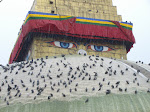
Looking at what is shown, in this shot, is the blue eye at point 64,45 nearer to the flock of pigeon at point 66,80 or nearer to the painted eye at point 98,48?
the painted eye at point 98,48

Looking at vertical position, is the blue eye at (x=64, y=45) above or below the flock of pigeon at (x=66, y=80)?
above

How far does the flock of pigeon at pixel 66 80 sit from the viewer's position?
36.0 feet

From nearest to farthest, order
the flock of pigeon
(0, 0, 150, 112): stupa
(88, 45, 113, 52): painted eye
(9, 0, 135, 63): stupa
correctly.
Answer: (0, 0, 150, 112): stupa
the flock of pigeon
(9, 0, 135, 63): stupa
(88, 45, 113, 52): painted eye

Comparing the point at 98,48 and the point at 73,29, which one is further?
the point at 98,48

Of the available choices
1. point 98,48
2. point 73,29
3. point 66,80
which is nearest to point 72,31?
point 73,29

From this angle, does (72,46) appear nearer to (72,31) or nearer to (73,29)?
(72,31)

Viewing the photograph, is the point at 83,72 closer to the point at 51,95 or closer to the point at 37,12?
the point at 51,95

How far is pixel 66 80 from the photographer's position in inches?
465

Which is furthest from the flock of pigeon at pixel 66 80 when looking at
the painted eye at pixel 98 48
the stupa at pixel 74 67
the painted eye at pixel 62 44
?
the painted eye at pixel 98 48

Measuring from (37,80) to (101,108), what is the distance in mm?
2688

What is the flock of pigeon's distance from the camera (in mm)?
10984

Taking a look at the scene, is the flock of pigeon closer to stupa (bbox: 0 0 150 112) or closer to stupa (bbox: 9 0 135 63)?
stupa (bbox: 0 0 150 112)

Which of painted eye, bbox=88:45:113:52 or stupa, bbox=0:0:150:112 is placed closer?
stupa, bbox=0:0:150:112

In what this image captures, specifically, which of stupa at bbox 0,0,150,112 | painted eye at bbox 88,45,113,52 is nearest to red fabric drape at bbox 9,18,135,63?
stupa at bbox 0,0,150,112
